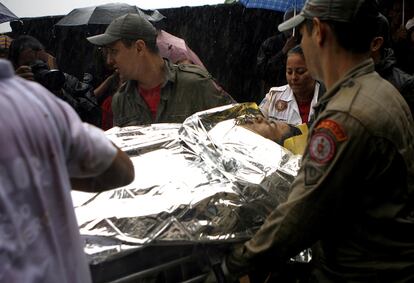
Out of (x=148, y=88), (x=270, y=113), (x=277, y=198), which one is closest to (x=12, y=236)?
(x=277, y=198)

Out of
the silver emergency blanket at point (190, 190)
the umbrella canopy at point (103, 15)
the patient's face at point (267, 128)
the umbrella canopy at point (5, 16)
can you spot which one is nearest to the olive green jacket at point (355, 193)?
the silver emergency blanket at point (190, 190)

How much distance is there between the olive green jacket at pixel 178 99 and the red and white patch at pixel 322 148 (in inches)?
73.2

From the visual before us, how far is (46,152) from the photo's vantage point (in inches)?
42.2

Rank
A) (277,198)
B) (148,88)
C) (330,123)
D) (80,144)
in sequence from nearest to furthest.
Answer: (80,144) → (330,123) → (277,198) → (148,88)

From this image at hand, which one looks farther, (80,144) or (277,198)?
(277,198)

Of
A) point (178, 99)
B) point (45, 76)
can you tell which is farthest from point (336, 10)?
point (45, 76)

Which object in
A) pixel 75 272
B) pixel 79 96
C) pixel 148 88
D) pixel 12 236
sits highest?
pixel 12 236

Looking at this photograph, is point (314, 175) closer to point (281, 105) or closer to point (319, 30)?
point (319, 30)

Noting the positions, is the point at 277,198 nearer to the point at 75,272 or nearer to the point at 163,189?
the point at 163,189

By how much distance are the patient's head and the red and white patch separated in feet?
2.87

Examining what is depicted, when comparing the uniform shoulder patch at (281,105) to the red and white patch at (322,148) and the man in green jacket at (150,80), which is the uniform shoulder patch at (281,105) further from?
the red and white patch at (322,148)

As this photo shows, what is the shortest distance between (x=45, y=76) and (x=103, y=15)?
214 centimetres

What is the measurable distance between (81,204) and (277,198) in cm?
73

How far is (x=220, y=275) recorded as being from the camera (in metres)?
1.70
